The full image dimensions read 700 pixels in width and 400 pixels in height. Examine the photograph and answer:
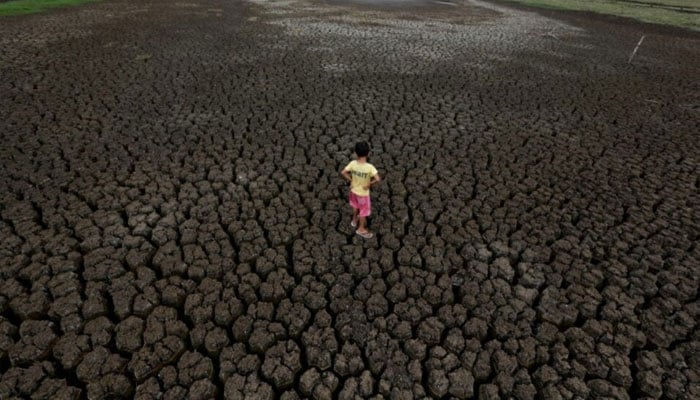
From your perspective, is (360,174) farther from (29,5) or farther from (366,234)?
(29,5)

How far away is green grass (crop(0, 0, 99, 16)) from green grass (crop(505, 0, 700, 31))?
1107 inches

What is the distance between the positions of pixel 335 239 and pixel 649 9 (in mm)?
33463

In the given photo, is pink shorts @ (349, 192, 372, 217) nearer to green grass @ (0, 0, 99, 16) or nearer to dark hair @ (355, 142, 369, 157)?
dark hair @ (355, 142, 369, 157)

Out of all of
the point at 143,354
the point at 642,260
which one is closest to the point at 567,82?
the point at 642,260

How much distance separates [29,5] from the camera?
1639 cm

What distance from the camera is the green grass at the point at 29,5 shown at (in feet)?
49.1

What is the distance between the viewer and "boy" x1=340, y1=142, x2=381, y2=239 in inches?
153

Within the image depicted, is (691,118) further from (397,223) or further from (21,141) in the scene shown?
(21,141)

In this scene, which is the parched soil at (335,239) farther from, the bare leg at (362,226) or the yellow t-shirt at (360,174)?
the yellow t-shirt at (360,174)

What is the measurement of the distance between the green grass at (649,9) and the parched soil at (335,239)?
1738cm

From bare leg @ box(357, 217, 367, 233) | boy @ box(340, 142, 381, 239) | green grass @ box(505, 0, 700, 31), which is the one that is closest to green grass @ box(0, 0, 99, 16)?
boy @ box(340, 142, 381, 239)

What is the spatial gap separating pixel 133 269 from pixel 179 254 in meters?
0.43

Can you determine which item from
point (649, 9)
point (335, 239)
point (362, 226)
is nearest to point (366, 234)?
point (362, 226)

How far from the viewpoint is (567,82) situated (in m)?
10.1
